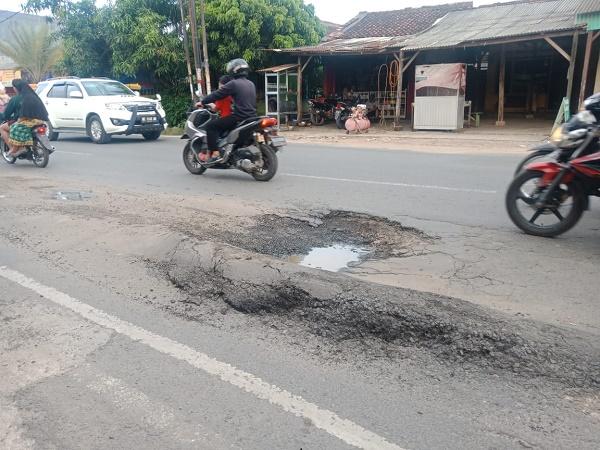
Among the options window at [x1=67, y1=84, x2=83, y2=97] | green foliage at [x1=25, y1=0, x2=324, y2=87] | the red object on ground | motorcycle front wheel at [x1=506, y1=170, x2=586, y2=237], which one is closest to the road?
motorcycle front wheel at [x1=506, y1=170, x2=586, y2=237]

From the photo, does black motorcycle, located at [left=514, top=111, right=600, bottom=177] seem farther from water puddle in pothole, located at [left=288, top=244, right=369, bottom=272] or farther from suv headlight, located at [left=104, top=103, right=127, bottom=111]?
suv headlight, located at [left=104, top=103, right=127, bottom=111]

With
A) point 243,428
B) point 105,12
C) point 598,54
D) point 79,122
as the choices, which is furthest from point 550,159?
point 105,12

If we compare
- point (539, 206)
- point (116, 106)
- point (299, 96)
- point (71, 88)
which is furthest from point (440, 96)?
point (539, 206)

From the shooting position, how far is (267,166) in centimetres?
870

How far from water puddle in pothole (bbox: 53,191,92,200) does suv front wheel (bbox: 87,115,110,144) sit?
7751mm

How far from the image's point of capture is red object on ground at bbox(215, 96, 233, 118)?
8591 millimetres

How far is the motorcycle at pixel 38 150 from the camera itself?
413 inches

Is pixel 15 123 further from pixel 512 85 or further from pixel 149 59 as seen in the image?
pixel 512 85

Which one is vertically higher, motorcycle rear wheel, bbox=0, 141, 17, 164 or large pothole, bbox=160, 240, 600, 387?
A: motorcycle rear wheel, bbox=0, 141, 17, 164

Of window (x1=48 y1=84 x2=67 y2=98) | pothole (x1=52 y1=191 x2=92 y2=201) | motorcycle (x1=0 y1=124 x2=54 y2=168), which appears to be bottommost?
pothole (x1=52 y1=191 x2=92 y2=201)

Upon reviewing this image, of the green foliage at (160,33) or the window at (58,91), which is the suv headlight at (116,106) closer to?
the window at (58,91)

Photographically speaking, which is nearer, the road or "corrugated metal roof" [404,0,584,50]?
the road

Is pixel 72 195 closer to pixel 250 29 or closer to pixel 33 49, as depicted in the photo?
pixel 250 29

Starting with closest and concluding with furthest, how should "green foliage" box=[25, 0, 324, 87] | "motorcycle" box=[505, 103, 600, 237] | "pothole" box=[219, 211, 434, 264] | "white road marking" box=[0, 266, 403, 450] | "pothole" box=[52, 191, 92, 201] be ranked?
1. "white road marking" box=[0, 266, 403, 450]
2. "motorcycle" box=[505, 103, 600, 237]
3. "pothole" box=[219, 211, 434, 264]
4. "pothole" box=[52, 191, 92, 201]
5. "green foliage" box=[25, 0, 324, 87]
